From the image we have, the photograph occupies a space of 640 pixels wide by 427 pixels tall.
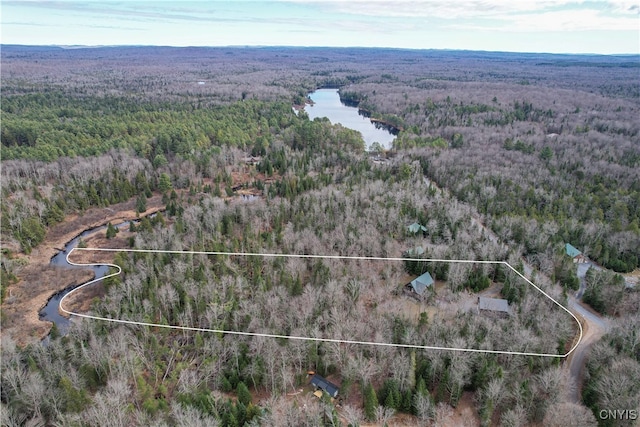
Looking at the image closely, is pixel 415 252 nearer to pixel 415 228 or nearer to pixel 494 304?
pixel 415 228

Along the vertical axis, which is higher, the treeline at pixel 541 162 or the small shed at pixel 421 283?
the treeline at pixel 541 162

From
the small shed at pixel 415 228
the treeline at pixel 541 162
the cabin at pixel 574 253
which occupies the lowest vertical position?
the cabin at pixel 574 253

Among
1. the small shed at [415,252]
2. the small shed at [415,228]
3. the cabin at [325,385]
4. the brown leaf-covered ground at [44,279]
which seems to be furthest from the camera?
the small shed at [415,228]

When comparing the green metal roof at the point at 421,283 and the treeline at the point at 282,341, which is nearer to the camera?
the treeline at the point at 282,341

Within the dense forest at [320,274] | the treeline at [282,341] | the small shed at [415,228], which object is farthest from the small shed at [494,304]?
the small shed at [415,228]

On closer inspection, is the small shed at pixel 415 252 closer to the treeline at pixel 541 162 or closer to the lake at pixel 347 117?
the treeline at pixel 541 162

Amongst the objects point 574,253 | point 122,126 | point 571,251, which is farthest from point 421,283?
point 122,126

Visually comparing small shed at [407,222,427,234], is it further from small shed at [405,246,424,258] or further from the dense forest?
small shed at [405,246,424,258]

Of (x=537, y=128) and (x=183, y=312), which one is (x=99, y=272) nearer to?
(x=183, y=312)

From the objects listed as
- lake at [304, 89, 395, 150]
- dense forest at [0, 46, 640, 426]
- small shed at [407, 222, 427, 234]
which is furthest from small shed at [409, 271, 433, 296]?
lake at [304, 89, 395, 150]
